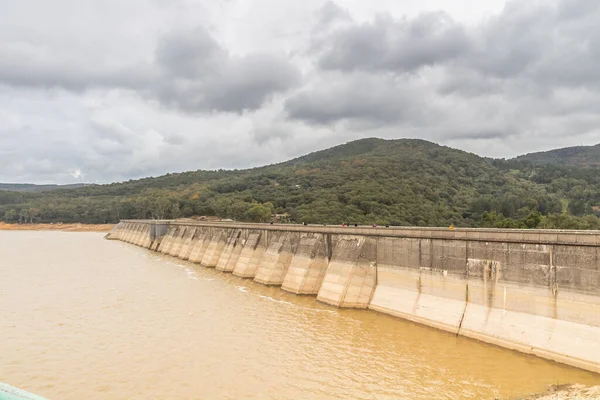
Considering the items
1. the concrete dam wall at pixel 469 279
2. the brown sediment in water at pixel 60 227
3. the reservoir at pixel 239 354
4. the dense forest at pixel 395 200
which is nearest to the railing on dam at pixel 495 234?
the concrete dam wall at pixel 469 279

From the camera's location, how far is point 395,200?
9450cm

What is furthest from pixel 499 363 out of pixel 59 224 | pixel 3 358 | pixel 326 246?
pixel 59 224

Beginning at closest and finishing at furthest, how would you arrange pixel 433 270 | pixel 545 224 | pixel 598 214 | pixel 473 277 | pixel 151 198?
pixel 473 277 → pixel 433 270 → pixel 545 224 → pixel 598 214 → pixel 151 198

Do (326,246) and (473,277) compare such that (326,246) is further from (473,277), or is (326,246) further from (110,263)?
(110,263)

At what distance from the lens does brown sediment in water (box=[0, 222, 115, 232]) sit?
149375mm

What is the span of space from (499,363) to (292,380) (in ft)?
27.6

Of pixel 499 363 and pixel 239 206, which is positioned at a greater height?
pixel 239 206

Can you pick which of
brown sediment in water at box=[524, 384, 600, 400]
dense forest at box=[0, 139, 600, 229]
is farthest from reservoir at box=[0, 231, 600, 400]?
dense forest at box=[0, 139, 600, 229]

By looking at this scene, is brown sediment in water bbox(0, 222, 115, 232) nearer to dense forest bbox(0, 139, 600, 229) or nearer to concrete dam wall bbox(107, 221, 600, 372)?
dense forest bbox(0, 139, 600, 229)

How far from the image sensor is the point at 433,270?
23.4 m

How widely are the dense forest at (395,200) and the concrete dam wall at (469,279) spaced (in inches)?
1399

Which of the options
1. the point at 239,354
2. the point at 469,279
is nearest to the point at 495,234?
the point at 469,279

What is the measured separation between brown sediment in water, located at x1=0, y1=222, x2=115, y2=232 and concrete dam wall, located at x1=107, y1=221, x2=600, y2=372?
131868mm

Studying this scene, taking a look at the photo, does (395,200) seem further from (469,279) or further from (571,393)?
(571,393)
